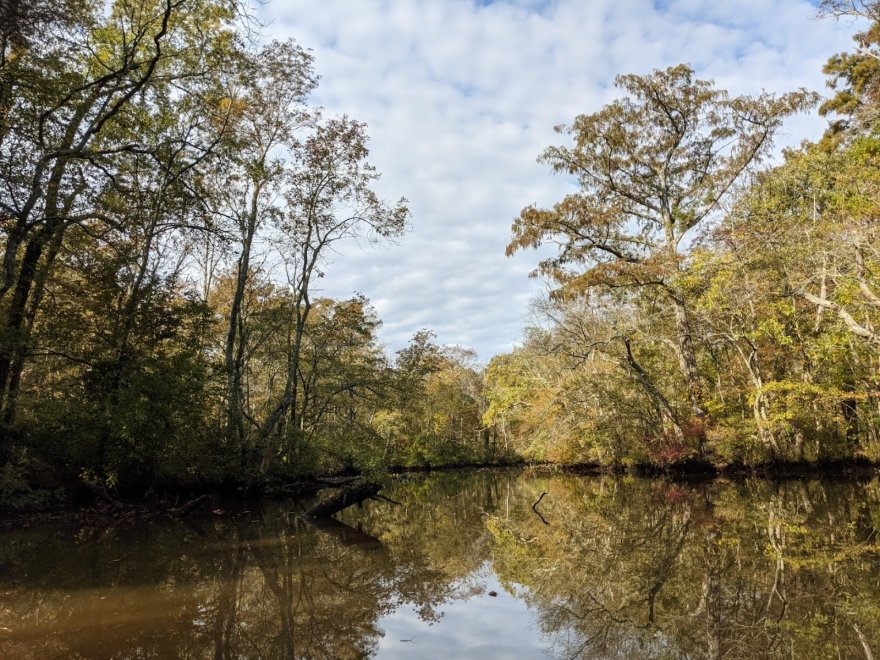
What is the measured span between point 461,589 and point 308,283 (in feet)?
45.9

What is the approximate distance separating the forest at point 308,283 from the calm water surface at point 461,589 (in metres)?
3.85

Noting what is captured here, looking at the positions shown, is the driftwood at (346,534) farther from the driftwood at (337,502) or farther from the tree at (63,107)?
the tree at (63,107)

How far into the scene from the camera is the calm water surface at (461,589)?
3.93m

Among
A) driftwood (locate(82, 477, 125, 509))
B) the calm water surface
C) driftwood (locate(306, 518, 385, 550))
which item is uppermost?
driftwood (locate(82, 477, 125, 509))

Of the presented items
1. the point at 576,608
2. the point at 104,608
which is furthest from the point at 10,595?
the point at 576,608

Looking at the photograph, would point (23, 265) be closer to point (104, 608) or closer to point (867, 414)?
point (104, 608)

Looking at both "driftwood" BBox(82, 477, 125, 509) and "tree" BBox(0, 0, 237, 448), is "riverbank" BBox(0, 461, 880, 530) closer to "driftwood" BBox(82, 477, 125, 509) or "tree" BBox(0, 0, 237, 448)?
"driftwood" BBox(82, 477, 125, 509)

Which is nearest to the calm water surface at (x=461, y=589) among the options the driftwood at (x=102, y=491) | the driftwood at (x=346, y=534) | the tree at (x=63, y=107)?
the driftwood at (x=346, y=534)

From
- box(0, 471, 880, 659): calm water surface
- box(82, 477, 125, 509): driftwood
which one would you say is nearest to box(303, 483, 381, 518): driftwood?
box(0, 471, 880, 659): calm water surface

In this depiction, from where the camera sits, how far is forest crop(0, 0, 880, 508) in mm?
9867

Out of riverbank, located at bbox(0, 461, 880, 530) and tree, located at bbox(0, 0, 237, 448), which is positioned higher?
tree, located at bbox(0, 0, 237, 448)

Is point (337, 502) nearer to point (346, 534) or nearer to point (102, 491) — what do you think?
point (346, 534)

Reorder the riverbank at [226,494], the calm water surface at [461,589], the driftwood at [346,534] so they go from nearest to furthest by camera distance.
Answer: the calm water surface at [461,589], the driftwood at [346,534], the riverbank at [226,494]

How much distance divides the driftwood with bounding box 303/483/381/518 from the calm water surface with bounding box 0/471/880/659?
1434 mm
